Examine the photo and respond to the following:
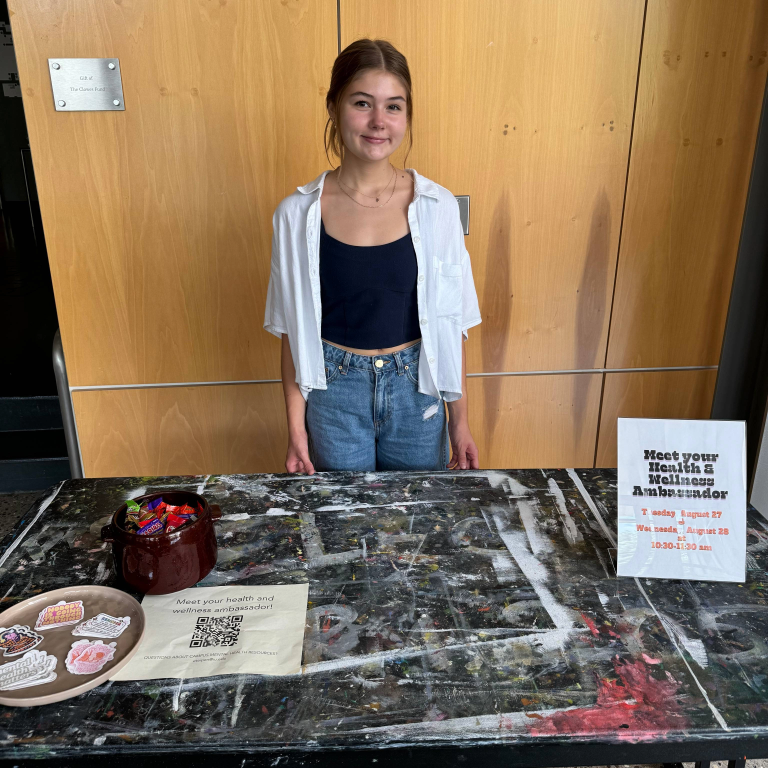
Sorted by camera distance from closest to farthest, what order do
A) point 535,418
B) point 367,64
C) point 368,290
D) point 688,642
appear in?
point 688,642
point 367,64
point 368,290
point 535,418

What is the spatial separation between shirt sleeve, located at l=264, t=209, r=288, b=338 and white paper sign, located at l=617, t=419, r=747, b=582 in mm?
867

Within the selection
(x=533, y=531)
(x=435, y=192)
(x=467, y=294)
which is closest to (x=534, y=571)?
(x=533, y=531)

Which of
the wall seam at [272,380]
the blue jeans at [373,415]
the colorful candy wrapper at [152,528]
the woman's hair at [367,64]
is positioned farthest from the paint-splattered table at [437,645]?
the wall seam at [272,380]

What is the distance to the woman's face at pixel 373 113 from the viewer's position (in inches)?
51.4

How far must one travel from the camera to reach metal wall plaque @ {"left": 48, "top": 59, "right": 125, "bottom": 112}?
176 centimetres

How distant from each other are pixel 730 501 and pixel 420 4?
5.18 ft

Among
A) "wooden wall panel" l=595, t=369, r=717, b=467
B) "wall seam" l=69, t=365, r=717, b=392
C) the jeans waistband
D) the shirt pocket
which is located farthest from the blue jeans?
"wooden wall panel" l=595, t=369, r=717, b=467

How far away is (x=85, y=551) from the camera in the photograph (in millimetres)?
993

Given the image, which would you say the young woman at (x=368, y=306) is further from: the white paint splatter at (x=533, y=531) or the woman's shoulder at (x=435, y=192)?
the white paint splatter at (x=533, y=531)

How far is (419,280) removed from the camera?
1436mm

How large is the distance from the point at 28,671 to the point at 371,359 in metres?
0.88


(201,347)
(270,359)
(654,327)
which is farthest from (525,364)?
(201,347)

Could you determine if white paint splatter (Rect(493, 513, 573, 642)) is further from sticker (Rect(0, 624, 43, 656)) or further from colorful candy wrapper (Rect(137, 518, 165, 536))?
sticker (Rect(0, 624, 43, 656))

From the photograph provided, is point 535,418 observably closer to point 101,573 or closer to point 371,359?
point 371,359
